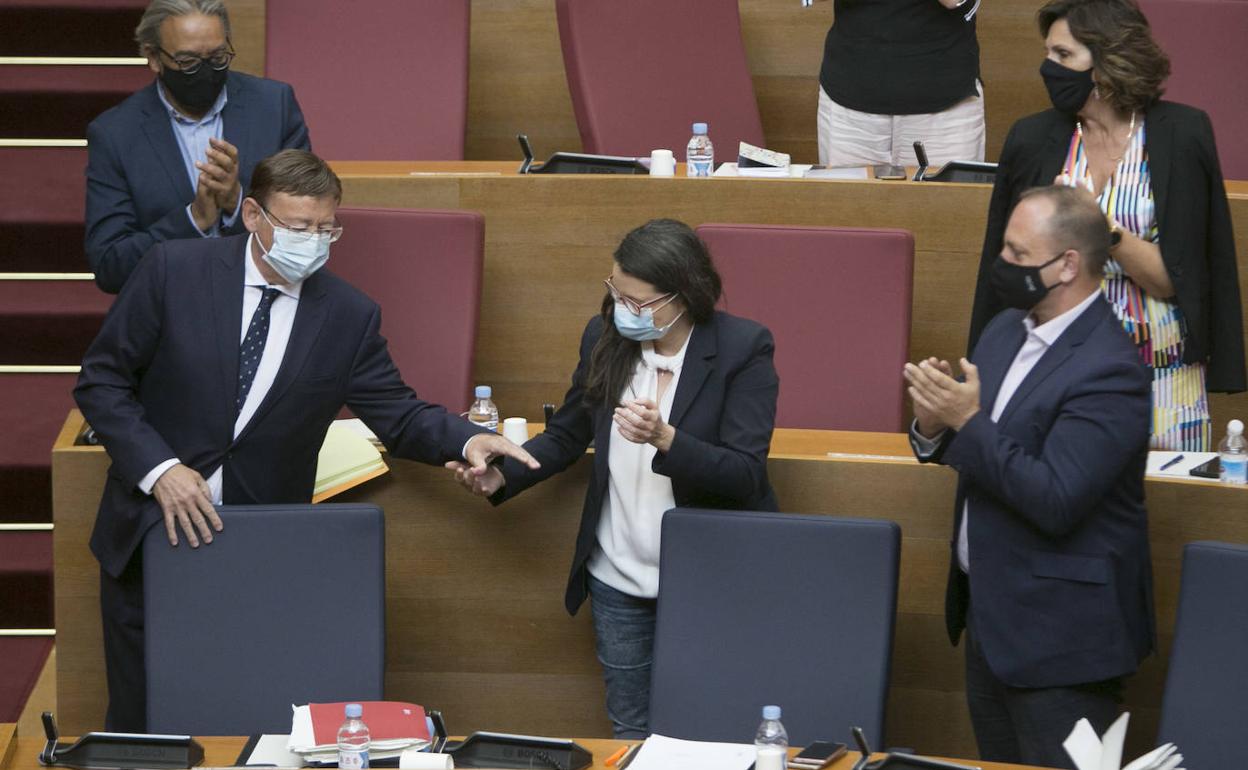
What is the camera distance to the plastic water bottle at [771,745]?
211 centimetres

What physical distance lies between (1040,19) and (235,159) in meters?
1.43

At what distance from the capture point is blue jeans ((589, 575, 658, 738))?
8.95 ft

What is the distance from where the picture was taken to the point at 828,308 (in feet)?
11.2

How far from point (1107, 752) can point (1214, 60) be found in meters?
2.58

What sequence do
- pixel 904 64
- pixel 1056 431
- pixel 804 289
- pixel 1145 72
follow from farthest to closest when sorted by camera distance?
pixel 904 64 → pixel 804 289 → pixel 1145 72 → pixel 1056 431

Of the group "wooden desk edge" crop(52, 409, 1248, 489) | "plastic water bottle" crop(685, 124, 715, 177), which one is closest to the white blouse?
"wooden desk edge" crop(52, 409, 1248, 489)

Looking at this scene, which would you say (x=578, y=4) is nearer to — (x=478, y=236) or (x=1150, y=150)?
(x=478, y=236)

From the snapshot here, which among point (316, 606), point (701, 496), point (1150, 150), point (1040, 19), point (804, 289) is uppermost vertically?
point (1040, 19)

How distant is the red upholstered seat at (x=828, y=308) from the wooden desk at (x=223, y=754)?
121 centimetres

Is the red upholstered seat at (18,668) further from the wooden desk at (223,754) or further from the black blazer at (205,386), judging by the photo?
the wooden desk at (223,754)

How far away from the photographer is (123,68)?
4.67 metres

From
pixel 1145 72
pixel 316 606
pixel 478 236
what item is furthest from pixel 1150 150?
pixel 316 606

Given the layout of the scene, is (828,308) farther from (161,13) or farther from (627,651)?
(161,13)

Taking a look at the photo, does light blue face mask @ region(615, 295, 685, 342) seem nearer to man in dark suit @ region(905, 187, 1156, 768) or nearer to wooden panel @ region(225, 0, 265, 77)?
man in dark suit @ region(905, 187, 1156, 768)
